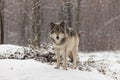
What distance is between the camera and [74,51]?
11992 mm

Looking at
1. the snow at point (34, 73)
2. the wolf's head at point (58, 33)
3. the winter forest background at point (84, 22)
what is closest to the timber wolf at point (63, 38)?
the wolf's head at point (58, 33)

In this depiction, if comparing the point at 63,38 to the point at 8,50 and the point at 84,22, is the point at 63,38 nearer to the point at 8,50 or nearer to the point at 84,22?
the point at 8,50

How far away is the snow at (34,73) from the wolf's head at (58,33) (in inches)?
38.7

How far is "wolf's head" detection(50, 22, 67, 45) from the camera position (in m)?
10.3

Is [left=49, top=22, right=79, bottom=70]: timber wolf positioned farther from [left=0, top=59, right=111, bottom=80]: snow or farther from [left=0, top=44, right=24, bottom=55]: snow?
[left=0, top=44, right=24, bottom=55]: snow

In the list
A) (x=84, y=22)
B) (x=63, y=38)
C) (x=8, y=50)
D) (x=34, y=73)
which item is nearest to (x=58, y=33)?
(x=63, y=38)

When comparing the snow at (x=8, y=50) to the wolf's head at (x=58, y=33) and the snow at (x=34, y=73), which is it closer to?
the snow at (x=34, y=73)

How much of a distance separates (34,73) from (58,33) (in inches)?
56.2

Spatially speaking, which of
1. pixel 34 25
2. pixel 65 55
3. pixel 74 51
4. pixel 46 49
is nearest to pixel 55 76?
pixel 65 55

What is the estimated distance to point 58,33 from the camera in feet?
33.9

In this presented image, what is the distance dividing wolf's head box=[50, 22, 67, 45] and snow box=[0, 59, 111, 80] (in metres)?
0.98

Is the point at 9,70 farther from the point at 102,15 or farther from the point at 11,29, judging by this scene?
the point at 11,29

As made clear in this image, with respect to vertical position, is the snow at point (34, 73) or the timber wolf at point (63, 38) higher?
the timber wolf at point (63, 38)

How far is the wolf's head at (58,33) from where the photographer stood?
10289 mm
